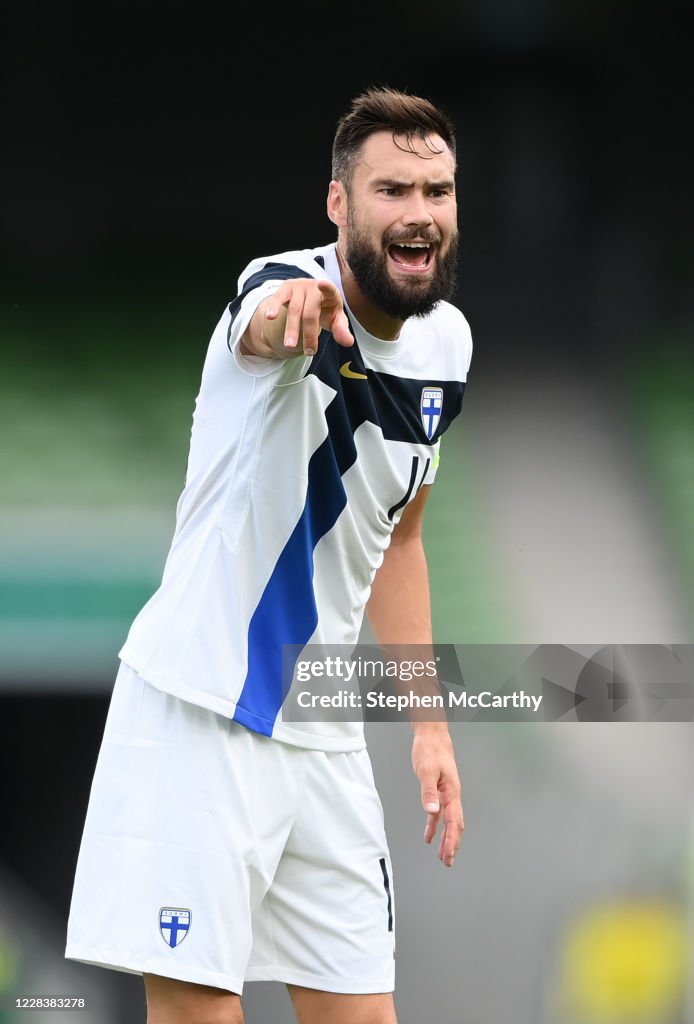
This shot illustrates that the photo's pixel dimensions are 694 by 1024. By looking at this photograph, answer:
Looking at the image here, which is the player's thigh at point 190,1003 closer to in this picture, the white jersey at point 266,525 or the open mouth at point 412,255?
the white jersey at point 266,525

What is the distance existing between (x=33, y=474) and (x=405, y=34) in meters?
1.26

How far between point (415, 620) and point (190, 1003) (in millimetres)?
712

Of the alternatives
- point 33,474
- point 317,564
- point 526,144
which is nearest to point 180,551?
point 317,564

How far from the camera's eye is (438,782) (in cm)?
211

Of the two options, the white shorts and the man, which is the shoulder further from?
the white shorts

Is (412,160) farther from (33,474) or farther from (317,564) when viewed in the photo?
(33,474)

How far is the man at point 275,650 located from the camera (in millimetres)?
1762

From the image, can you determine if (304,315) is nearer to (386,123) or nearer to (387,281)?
(387,281)

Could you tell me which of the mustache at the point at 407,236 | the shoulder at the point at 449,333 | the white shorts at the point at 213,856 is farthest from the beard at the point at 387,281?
the white shorts at the point at 213,856

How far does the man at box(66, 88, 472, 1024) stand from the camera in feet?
5.78

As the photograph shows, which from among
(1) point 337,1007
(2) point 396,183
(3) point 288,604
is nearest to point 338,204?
(2) point 396,183

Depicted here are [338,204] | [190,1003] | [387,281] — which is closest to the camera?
[190,1003]

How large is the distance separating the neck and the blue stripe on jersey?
0.21 meters

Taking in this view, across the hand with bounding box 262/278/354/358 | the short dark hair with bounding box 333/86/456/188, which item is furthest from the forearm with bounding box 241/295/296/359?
the short dark hair with bounding box 333/86/456/188
